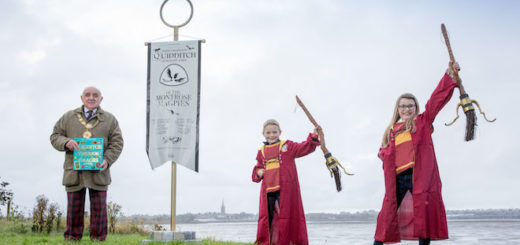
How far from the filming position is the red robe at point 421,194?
4.74 metres

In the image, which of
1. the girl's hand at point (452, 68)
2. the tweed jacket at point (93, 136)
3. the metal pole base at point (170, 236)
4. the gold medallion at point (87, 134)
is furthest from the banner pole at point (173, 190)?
the girl's hand at point (452, 68)

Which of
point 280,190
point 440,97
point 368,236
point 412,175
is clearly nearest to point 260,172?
point 280,190

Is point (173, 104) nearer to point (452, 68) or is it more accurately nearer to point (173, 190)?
point (173, 190)

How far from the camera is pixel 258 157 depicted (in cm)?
680

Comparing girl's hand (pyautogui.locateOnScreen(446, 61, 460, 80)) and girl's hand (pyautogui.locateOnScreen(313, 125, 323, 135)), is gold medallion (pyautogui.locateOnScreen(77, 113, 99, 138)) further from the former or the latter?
girl's hand (pyautogui.locateOnScreen(446, 61, 460, 80))

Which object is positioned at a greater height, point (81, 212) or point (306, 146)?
point (306, 146)

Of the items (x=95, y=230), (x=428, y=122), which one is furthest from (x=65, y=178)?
(x=428, y=122)

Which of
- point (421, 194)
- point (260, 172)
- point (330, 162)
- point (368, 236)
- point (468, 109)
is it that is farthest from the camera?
point (368, 236)

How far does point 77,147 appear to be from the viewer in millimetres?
6051

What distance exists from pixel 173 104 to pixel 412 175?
3.62 meters

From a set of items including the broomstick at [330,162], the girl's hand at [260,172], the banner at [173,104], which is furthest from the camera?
the banner at [173,104]

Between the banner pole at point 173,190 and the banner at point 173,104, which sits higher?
the banner at point 173,104

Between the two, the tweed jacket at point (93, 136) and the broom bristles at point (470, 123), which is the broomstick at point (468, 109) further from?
the tweed jacket at point (93, 136)

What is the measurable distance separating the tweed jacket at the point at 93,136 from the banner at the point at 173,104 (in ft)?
2.10
